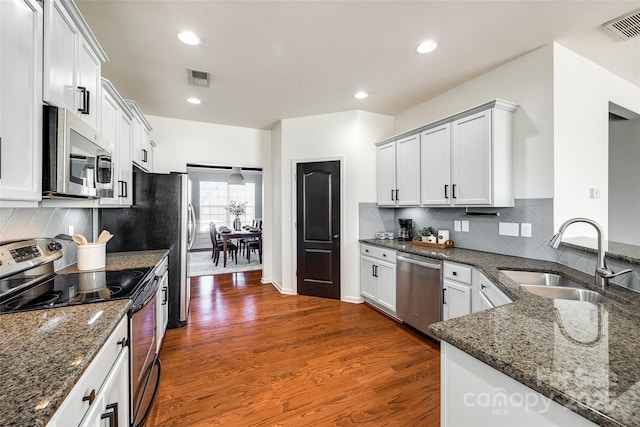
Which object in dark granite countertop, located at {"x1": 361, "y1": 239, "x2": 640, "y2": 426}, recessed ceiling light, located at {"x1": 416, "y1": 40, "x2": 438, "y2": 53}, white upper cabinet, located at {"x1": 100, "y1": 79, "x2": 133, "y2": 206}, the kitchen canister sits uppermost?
recessed ceiling light, located at {"x1": 416, "y1": 40, "x2": 438, "y2": 53}

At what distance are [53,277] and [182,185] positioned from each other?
4.99 feet

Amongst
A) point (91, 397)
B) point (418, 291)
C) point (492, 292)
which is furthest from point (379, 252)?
point (91, 397)

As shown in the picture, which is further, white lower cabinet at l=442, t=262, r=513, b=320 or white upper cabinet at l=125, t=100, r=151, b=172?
white upper cabinet at l=125, t=100, r=151, b=172

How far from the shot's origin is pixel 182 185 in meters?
3.11

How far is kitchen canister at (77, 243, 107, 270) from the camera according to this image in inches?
80.6

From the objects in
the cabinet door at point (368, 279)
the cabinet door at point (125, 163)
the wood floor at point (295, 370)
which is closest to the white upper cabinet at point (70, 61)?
the cabinet door at point (125, 163)

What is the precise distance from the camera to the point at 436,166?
9.80 feet

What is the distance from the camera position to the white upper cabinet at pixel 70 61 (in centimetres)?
123

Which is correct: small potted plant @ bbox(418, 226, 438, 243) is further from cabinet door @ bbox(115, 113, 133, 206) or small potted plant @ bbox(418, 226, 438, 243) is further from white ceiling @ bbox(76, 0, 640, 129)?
cabinet door @ bbox(115, 113, 133, 206)

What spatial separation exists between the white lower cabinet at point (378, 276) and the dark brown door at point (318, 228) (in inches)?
16.0

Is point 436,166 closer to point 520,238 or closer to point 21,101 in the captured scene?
point 520,238

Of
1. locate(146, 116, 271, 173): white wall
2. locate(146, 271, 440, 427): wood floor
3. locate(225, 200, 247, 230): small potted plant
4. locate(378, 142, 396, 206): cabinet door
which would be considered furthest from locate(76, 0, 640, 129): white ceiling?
locate(225, 200, 247, 230): small potted plant

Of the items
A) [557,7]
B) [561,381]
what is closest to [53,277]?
[561,381]

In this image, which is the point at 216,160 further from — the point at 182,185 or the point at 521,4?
the point at 521,4
